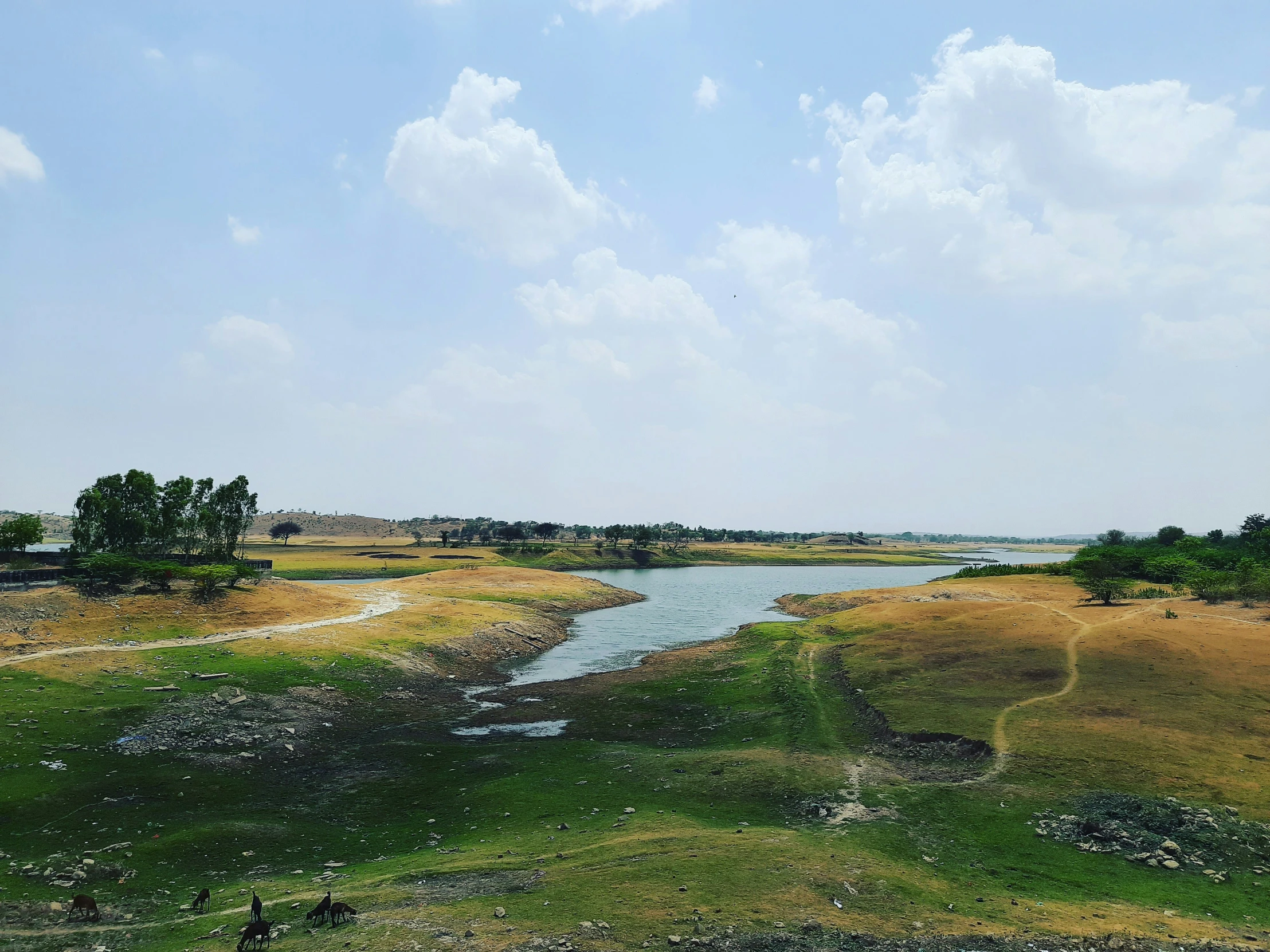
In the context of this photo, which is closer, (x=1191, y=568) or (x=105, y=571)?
(x=105, y=571)

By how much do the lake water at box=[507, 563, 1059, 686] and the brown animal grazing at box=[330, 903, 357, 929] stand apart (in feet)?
110

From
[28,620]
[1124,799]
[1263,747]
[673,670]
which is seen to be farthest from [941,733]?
[28,620]

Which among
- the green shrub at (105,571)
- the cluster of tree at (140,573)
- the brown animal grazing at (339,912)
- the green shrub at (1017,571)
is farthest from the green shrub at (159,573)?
the green shrub at (1017,571)

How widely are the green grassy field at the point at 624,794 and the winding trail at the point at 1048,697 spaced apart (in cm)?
48

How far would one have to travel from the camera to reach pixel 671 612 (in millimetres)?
94750

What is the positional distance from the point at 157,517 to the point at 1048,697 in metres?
85.0

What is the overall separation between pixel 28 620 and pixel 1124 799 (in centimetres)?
6267

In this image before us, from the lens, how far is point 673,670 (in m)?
51.7

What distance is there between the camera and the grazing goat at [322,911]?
16.4 metres

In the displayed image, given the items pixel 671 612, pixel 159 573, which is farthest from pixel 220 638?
pixel 671 612

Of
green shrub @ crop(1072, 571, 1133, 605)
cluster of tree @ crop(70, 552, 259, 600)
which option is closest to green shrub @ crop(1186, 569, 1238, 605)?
green shrub @ crop(1072, 571, 1133, 605)

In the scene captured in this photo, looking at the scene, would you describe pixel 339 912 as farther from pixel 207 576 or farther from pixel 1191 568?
pixel 1191 568

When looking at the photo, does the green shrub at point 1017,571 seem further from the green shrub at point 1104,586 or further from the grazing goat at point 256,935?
the grazing goat at point 256,935

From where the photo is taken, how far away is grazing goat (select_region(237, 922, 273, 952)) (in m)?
15.1
